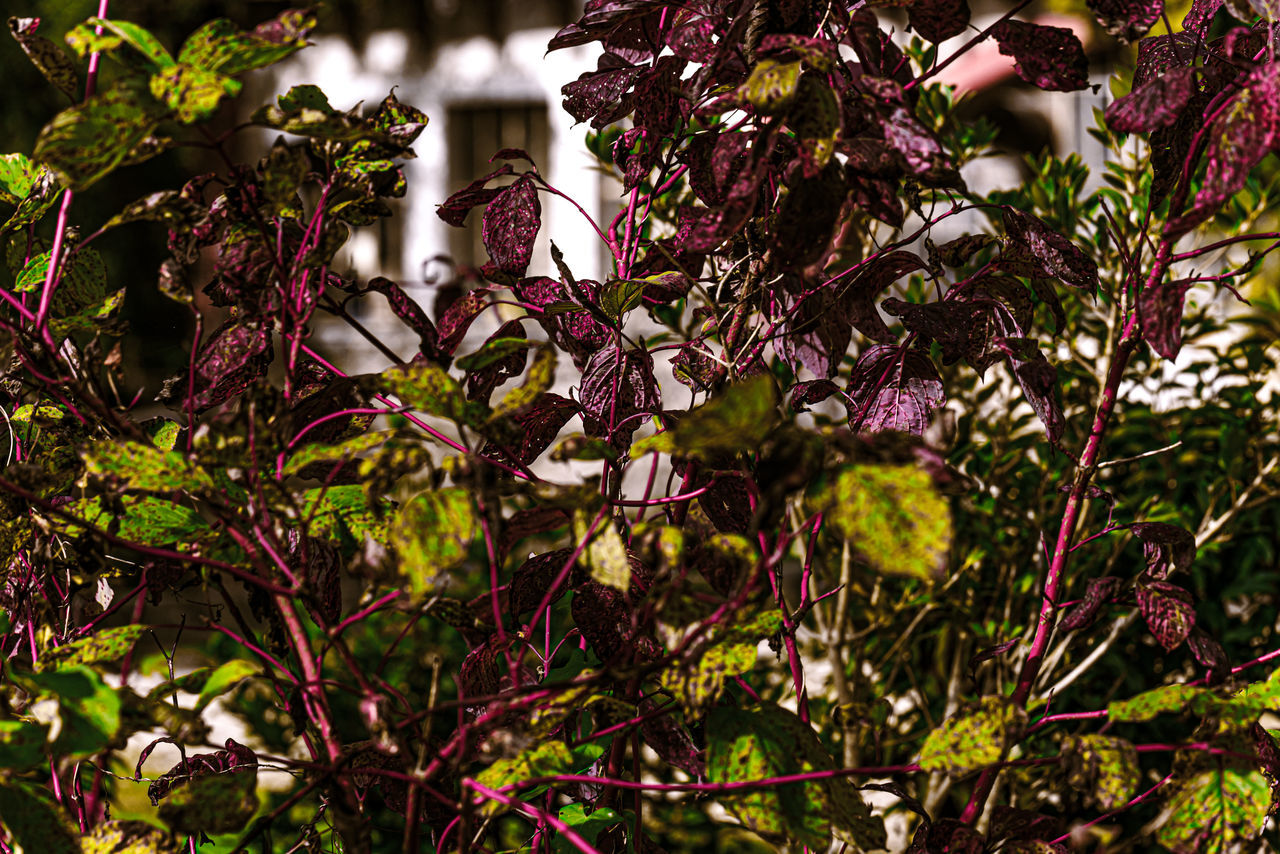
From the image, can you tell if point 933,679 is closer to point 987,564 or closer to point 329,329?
point 987,564

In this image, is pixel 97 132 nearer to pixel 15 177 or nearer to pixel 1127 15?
pixel 15 177

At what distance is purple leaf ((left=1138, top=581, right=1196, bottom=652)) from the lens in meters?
0.68

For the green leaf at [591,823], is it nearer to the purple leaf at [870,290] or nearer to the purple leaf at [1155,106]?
the purple leaf at [870,290]

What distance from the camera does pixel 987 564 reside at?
64.5 inches

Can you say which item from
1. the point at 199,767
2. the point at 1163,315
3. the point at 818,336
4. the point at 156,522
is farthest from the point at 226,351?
the point at 1163,315

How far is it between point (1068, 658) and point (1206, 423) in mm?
578

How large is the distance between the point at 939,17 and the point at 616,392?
34 cm

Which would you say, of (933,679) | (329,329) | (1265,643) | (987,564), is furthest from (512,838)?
(329,329)

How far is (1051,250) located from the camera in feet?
2.35

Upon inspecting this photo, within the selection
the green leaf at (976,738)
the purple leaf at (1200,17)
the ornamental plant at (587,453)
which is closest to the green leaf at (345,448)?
the ornamental plant at (587,453)

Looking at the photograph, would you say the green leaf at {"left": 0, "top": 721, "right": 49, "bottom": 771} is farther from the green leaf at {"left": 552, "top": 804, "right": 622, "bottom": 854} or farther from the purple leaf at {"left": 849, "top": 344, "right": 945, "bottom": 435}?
the purple leaf at {"left": 849, "top": 344, "right": 945, "bottom": 435}

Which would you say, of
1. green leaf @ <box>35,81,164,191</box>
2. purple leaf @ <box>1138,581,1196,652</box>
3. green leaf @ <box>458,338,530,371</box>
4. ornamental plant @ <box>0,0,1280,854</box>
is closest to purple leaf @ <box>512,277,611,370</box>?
ornamental plant @ <box>0,0,1280,854</box>

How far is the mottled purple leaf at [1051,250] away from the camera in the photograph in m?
0.71

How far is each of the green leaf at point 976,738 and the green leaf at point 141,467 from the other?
41 cm
